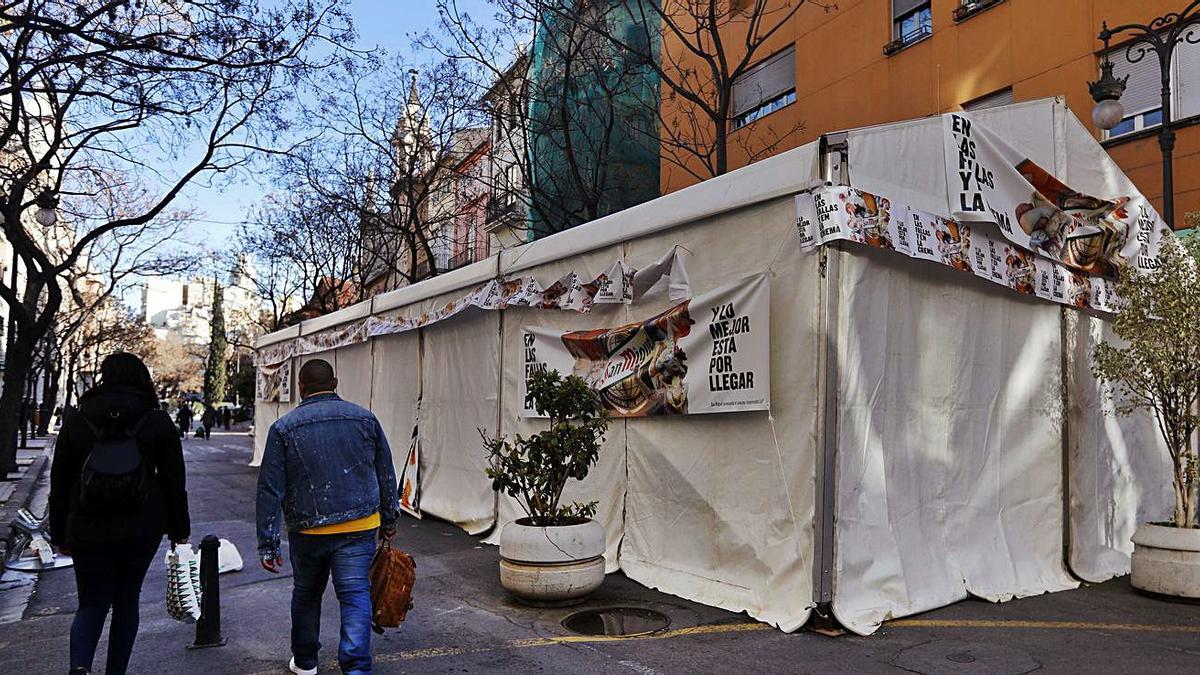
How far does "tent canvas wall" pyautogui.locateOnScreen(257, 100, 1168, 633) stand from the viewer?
593 cm

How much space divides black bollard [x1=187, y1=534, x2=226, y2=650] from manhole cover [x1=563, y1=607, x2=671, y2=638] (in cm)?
235

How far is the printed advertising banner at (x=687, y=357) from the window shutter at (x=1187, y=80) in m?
9.72

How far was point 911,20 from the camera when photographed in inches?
655

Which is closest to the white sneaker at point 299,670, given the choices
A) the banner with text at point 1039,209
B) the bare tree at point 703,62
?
the banner with text at point 1039,209

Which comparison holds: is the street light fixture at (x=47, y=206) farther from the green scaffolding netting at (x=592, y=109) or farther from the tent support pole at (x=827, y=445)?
the tent support pole at (x=827, y=445)

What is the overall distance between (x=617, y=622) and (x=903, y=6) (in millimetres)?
14844

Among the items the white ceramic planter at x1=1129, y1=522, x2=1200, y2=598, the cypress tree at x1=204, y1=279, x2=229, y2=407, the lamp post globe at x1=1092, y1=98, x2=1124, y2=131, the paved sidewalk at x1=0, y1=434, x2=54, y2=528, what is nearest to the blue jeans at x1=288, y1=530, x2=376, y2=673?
the white ceramic planter at x1=1129, y1=522, x2=1200, y2=598

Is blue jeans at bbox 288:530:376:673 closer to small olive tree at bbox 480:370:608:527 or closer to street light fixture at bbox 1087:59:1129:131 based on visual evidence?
small olive tree at bbox 480:370:608:527

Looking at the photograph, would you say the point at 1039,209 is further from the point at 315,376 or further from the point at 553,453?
the point at 315,376

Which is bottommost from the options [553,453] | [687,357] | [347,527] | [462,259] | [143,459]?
[347,527]

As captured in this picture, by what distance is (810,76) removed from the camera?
18391 mm

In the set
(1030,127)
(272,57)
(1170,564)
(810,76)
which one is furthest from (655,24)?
(1170,564)

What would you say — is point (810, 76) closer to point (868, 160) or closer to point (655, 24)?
point (655, 24)

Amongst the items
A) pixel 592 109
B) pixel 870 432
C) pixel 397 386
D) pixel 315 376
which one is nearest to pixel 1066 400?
pixel 870 432
